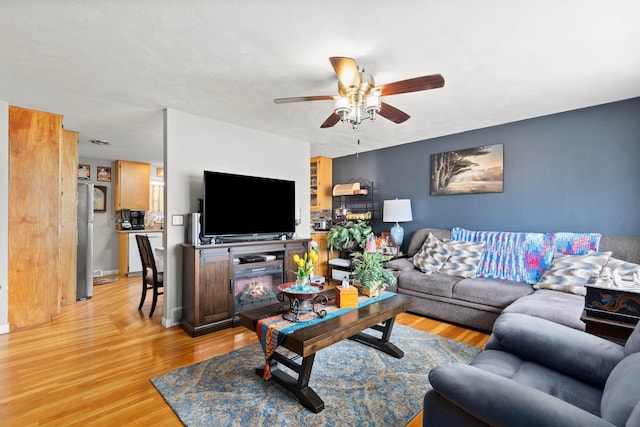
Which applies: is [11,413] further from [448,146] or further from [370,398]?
[448,146]

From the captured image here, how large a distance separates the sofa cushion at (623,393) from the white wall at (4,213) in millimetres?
4548

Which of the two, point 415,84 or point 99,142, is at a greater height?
point 99,142

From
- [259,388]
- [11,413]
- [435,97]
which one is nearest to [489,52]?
[435,97]

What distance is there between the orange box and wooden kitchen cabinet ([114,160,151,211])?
5.35 m

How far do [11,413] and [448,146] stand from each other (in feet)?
16.4

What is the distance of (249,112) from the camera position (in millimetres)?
3375

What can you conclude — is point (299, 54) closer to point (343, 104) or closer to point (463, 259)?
point (343, 104)

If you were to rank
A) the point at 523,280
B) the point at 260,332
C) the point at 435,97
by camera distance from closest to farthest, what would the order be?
the point at 260,332 → the point at 435,97 → the point at 523,280

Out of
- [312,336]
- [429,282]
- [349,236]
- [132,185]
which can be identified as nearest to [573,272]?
[429,282]

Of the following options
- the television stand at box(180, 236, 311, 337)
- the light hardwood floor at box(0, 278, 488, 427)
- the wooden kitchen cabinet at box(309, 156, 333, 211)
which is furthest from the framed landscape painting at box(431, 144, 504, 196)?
the television stand at box(180, 236, 311, 337)

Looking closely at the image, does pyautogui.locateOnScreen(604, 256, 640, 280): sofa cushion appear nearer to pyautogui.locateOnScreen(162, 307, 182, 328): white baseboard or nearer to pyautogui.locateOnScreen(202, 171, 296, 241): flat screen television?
pyautogui.locateOnScreen(202, 171, 296, 241): flat screen television

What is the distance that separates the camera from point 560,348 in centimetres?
152

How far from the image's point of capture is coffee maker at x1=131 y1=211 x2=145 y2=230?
613 cm

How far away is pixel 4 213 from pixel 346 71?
3593mm
